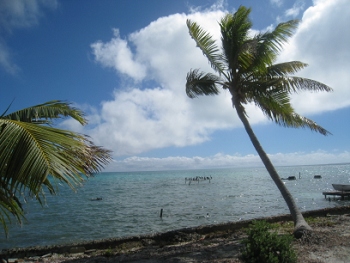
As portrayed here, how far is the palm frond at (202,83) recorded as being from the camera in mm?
11438

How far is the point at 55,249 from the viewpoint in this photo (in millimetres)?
11320

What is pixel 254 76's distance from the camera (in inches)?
442

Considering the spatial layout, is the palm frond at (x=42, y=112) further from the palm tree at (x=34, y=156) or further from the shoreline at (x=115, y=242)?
the shoreline at (x=115, y=242)

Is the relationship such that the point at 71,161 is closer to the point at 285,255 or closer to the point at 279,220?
the point at 285,255

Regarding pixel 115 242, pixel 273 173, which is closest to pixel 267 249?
pixel 273 173

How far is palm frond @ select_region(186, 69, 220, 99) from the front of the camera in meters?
11.4

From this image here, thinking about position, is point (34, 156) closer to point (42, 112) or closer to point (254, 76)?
point (42, 112)

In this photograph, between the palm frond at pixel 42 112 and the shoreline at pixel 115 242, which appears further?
the shoreline at pixel 115 242

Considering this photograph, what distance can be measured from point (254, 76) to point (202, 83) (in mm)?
2089

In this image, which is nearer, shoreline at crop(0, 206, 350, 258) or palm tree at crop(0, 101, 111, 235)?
palm tree at crop(0, 101, 111, 235)

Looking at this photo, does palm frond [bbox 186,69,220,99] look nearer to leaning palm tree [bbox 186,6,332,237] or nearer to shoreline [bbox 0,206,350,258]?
leaning palm tree [bbox 186,6,332,237]

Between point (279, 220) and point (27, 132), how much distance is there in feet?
42.8

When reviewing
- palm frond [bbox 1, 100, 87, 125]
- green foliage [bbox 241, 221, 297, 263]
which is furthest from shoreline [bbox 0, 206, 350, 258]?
palm frond [bbox 1, 100, 87, 125]

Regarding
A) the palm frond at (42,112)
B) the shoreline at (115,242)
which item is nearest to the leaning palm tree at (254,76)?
the shoreline at (115,242)
